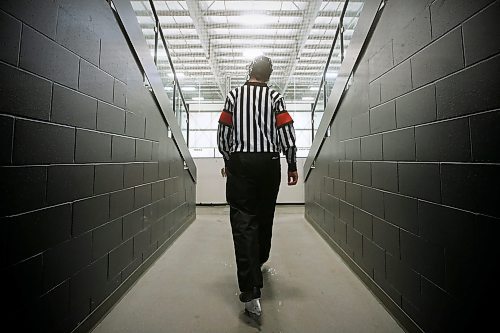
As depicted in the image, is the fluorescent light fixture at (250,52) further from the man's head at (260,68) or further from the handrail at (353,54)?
the man's head at (260,68)

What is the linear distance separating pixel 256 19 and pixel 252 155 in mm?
3968

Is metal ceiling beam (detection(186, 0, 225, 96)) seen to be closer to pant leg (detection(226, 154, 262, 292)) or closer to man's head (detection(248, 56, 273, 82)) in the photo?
man's head (detection(248, 56, 273, 82))

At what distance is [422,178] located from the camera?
1.13 m

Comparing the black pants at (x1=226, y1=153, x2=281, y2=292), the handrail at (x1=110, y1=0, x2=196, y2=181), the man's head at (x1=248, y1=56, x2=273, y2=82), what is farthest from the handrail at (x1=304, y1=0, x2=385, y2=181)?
the handrail at (x1=110, y1=0, x2=196, y2=181)

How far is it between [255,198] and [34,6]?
1258 mm

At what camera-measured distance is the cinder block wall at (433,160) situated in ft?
2.65

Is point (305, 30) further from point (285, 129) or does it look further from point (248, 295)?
point (248, 295)

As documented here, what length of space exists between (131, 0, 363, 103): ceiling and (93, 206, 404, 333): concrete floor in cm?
215

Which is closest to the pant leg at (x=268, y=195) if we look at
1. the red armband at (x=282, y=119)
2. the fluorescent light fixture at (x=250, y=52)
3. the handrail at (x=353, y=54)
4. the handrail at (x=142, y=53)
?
the red armband at (x=282, y=119)

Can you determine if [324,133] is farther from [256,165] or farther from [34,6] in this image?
[34,6]

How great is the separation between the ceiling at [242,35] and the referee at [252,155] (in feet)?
5.78

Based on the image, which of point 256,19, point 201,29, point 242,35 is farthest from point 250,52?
point 201,29

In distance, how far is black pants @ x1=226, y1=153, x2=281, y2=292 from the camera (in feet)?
4.50

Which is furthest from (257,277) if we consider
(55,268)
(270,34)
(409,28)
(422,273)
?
(270,34)
